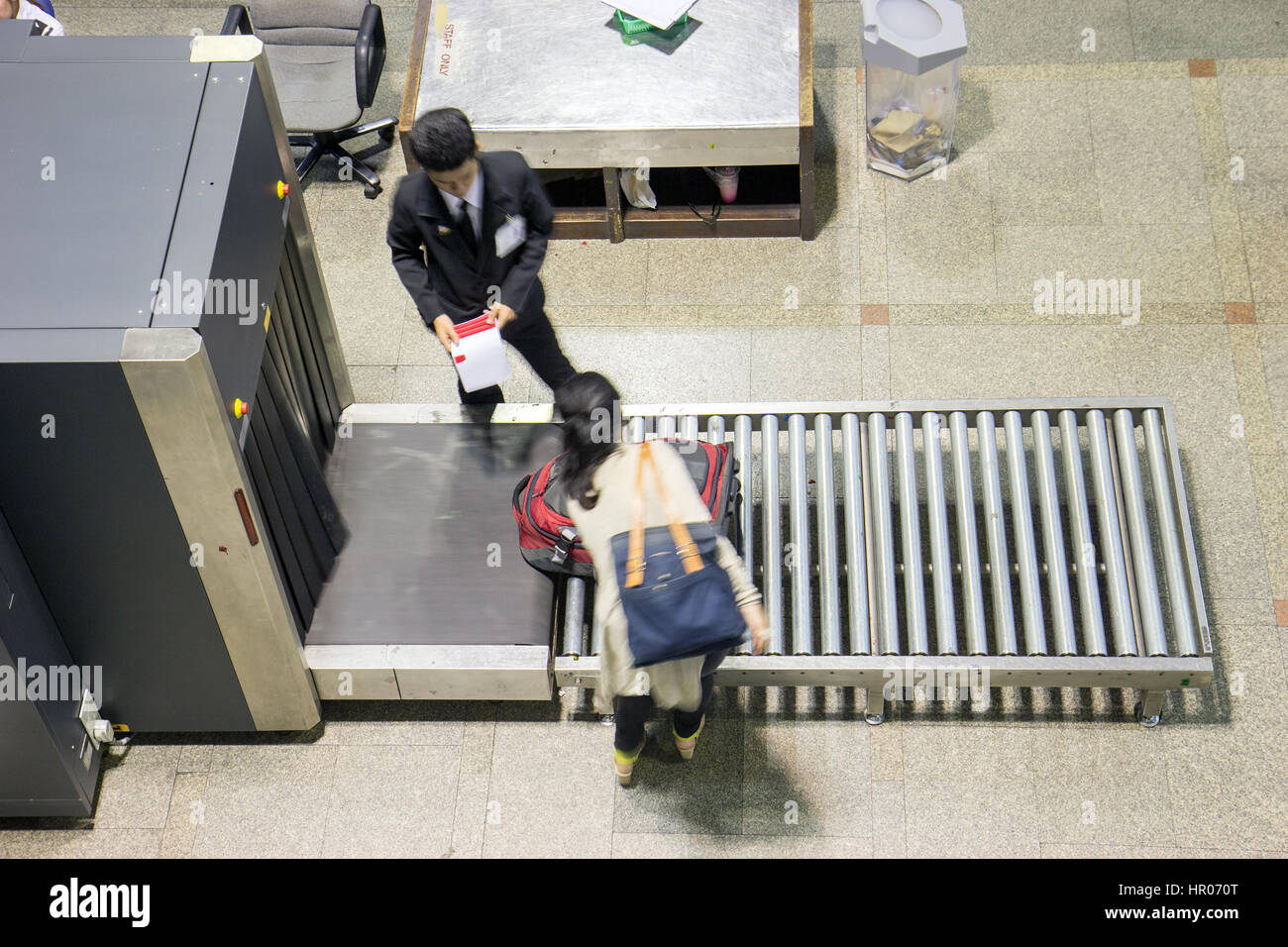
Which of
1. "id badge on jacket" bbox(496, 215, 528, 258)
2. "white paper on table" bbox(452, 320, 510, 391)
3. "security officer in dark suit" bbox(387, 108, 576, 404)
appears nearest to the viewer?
"security officer in dark suit" bbox(387, 108, 576, 404)

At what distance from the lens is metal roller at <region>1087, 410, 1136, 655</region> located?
469cm

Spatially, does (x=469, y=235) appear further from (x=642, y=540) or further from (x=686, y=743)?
(x=686, y=743)

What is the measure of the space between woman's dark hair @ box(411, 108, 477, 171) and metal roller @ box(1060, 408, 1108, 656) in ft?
7.87

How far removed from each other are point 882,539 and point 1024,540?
19.9 inches

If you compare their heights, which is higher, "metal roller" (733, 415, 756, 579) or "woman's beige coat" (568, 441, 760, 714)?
Result: "woman's beige coat" (568, 441, 760, 714)

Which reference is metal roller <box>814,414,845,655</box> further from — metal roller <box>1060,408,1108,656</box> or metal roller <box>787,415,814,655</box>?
metal roller <box>1060,408,1108,656</box>

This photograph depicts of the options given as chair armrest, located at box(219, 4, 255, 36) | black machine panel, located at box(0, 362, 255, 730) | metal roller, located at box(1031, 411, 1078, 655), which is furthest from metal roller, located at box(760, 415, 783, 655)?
chair armrest, located at box(219, 4, 255, 36)

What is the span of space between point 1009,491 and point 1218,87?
8.71 ft

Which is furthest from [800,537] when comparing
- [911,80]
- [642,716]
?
[911,80]

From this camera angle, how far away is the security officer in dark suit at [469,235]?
4.57 metres

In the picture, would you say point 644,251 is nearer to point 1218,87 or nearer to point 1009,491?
point 1009,491

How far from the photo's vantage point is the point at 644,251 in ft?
21.0

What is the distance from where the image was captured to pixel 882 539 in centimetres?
495

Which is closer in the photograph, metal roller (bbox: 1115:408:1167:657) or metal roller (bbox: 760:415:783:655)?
metal roller (bbox: 1115:408:1167:657)
